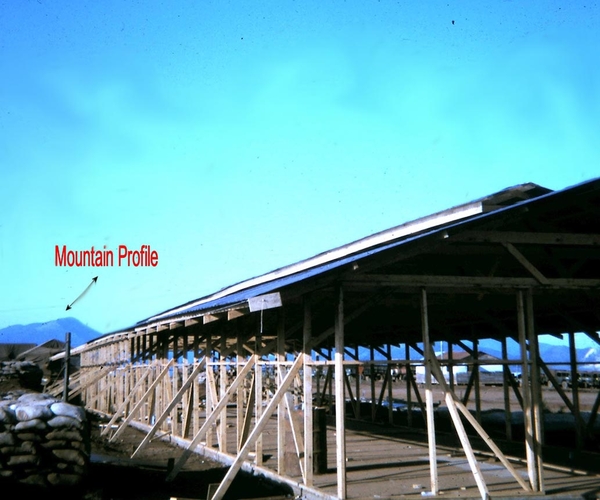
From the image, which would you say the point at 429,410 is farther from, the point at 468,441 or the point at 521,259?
the point at 521,259

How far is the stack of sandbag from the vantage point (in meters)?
9.95

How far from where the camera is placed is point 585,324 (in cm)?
→ 1490

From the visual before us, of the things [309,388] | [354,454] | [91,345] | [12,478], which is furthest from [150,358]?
[309,388]

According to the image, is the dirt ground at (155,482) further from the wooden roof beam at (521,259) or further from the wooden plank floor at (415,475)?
the wooden roof beam at (521,259)

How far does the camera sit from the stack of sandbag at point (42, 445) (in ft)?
32.6

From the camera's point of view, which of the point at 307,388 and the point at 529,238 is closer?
the point at 307,388

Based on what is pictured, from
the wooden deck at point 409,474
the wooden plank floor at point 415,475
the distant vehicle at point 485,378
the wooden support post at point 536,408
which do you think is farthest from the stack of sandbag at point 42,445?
the distant vehicle at point 485,378

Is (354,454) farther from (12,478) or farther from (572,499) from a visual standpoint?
(12,478)

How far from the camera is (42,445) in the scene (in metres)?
10.2

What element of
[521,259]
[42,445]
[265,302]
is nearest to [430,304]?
[521,259]

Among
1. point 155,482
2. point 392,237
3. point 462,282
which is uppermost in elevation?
point 392,237

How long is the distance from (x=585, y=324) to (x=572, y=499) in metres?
7.22

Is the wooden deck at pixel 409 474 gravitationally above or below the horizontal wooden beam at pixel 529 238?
below

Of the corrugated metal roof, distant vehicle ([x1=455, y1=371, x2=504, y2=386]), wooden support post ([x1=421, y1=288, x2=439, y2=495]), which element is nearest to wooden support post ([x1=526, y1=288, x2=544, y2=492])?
wooden support post ([x1=421, y1=288, x2=439, y2=495])
